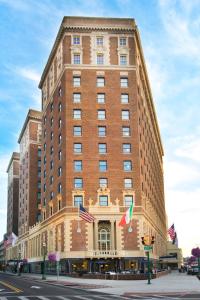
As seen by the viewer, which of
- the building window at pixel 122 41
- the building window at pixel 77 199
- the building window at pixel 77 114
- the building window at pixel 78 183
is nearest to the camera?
the building window at pixel 77 199

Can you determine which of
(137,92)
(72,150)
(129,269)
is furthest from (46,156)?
(129,269)

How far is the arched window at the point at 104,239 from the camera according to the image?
261 feet

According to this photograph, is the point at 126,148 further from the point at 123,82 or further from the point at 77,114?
the point at 123,82

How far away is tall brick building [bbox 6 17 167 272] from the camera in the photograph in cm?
7881

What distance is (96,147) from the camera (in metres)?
83.6

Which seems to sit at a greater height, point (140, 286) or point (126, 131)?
point (126, 131)

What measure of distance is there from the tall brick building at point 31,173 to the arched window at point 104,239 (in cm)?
5565

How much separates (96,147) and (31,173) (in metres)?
58.7

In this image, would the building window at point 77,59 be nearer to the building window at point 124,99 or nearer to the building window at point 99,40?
the building window at point 99,40

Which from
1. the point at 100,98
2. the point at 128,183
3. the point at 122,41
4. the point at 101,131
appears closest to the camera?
the point at 128,183

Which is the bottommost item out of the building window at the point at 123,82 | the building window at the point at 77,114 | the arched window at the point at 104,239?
the arched window at the point at 104,239

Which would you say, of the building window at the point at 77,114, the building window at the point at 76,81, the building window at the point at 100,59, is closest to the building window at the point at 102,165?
the building window at the point at 77,114

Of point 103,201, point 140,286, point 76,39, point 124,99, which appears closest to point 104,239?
point 103,201

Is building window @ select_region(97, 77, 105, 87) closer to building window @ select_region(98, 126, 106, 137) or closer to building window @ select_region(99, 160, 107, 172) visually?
building window @ select_region(98, 126, 106, 137)
